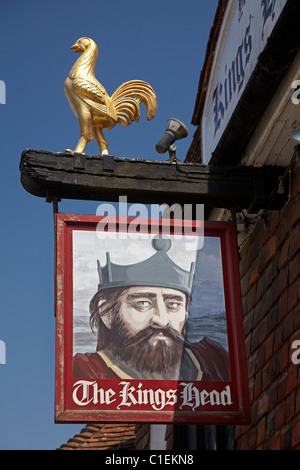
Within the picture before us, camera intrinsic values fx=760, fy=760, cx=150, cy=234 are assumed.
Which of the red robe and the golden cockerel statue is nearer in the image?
the red robe

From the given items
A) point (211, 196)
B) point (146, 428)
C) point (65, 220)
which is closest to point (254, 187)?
point (211, 196)

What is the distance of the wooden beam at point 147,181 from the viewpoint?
5332 millimetres

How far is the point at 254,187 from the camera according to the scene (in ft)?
18.1

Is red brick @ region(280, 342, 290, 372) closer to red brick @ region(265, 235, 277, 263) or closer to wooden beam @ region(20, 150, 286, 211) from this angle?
red brick @ region(265, 235, 277, 263)

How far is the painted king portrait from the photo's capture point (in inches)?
189

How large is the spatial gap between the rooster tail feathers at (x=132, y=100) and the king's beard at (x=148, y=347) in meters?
1.71

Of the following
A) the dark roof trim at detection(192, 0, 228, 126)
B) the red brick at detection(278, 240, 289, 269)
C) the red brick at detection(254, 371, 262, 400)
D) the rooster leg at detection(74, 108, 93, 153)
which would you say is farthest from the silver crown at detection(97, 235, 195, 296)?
the dark roof trim at detection(192, 0, 228, 126)

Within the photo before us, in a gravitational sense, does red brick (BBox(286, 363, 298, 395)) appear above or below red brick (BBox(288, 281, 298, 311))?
below

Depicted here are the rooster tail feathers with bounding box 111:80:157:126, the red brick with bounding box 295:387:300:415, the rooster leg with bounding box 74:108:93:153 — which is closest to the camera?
the red brick with bounding box 295:387:300:415

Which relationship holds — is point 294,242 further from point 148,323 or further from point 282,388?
point 148,323

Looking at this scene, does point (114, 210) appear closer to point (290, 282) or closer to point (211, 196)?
point (211, 196)

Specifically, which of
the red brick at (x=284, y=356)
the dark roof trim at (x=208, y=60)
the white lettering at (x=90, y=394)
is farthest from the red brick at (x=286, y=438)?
the dark roof trim at (x=208, y=60)

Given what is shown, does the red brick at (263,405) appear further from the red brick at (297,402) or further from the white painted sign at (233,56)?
the white painted sign at (233,56)

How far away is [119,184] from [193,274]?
840 mm
